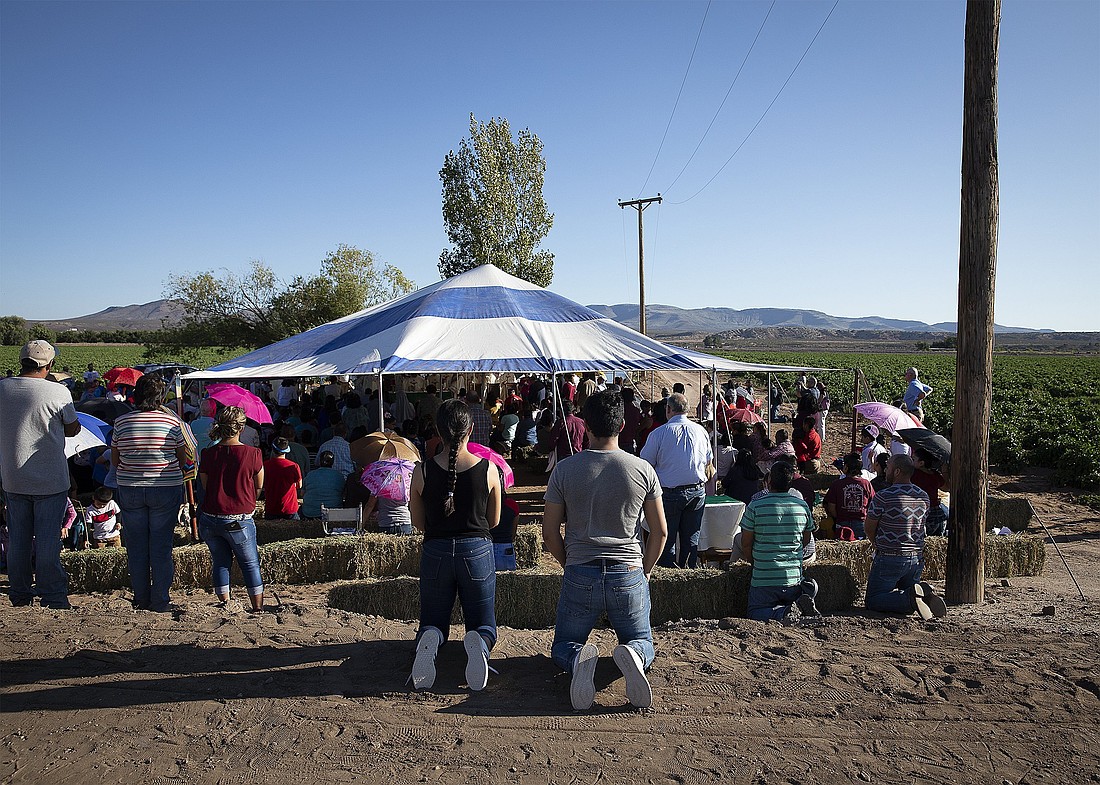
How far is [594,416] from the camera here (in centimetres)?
375

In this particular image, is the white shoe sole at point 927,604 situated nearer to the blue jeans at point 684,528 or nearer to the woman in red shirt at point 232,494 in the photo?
the blue jeans at point 684,528

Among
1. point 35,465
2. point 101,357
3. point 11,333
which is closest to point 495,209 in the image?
point 35,465

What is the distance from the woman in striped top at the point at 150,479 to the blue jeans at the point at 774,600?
13.2ft

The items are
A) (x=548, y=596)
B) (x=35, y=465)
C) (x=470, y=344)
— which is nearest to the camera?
(x=35, y=465)

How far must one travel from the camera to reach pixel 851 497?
24.6ft

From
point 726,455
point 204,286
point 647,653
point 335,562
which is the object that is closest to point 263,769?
point 647,653

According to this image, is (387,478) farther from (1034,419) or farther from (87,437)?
(1034,419)

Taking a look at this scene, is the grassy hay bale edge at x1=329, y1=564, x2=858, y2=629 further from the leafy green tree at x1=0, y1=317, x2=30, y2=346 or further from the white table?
the leafy green tree at x1=0, y1=317, x2=30, y2=346

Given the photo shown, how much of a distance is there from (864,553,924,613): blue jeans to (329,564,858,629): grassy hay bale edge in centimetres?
52

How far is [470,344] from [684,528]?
410 cm

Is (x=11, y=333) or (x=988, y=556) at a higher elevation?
(x=11, y=333)

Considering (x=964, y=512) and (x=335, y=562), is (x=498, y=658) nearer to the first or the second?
(x=335, y=562)

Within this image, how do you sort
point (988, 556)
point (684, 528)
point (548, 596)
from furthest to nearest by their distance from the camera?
point (988, 556), point (684, 528), point (548, 596)

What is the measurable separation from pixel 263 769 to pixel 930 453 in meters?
6.10
